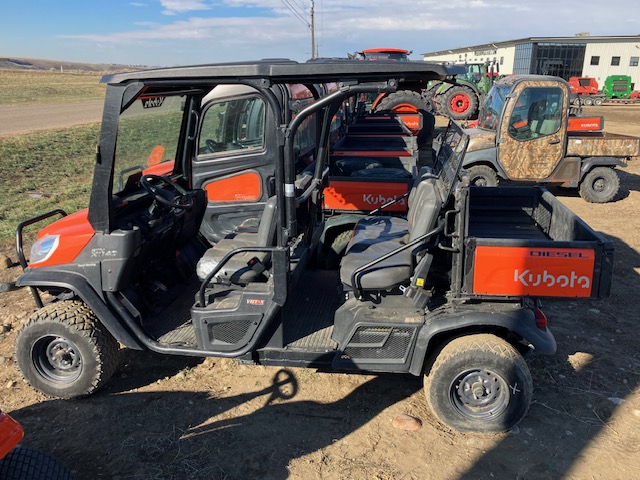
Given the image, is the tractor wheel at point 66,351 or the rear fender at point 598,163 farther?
the rear fender at point 598,163

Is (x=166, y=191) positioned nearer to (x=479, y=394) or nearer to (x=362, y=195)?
(x=362, y=195)

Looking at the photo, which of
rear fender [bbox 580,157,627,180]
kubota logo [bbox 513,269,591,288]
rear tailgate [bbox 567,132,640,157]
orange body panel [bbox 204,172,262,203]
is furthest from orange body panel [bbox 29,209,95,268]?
rear fender [bbox 580,157,627,180]

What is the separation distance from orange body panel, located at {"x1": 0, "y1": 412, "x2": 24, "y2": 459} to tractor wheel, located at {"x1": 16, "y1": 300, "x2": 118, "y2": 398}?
1337 mm

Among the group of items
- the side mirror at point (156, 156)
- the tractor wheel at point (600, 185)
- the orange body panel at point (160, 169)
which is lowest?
the tractor wheel at point (600, 185)

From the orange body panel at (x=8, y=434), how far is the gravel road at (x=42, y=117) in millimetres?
15726

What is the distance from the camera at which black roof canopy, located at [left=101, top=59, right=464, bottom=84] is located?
116 inches

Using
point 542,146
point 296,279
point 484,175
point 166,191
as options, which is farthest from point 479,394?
point 542,146

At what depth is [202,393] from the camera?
3.87 m

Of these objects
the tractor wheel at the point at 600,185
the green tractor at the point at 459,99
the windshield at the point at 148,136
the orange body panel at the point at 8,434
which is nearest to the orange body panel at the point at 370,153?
the windshield at the point at 148,136

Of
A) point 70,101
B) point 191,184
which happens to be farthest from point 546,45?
point 191,184

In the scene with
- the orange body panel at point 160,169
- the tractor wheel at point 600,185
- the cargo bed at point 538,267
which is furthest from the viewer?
the tractor wheel at point 600,185

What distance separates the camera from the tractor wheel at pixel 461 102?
17.9 m

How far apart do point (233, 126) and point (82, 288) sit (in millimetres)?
2636

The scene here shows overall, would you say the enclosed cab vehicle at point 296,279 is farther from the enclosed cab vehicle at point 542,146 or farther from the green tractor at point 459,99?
the green tractor at point 459,99
